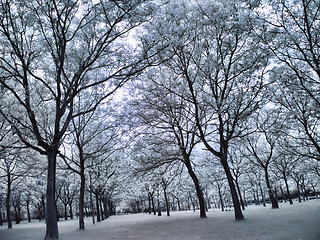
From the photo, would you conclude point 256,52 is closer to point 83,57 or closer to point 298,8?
point 298,8

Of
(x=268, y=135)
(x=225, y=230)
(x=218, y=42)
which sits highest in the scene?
(x=218, y=42)

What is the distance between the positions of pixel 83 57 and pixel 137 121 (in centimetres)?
590

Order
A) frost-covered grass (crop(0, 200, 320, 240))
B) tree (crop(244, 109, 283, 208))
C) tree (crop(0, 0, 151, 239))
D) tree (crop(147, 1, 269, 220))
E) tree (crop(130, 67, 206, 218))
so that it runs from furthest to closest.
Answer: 1. tree (crop(244, 109, 283, 208))
2. tree (crop(130, 67, 206, 218))
3. tree (crop(147, 1, 269, 220))
4. tree (crop(0, 0, 151, 239))
5. frost-covered grass (crop(0, 200, 320, 240))

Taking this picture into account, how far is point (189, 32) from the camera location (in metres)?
11.2

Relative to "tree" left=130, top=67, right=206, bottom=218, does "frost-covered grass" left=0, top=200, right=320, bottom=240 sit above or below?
below

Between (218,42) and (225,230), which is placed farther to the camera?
(218,42)

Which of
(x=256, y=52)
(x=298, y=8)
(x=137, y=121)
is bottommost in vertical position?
(x=137, y=121)

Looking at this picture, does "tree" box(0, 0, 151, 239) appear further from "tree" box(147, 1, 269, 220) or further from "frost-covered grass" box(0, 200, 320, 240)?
"frost-covered grass" box(0, 200, 320, 240)

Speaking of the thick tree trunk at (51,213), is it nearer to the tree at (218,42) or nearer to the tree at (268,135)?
the tree at (218,42)

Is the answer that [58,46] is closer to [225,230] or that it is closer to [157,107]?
[157,107]

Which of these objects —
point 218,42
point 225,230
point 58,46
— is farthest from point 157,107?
point 225,230

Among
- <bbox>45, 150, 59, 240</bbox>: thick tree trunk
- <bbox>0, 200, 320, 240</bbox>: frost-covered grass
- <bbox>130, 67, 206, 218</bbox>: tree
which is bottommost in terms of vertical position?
<bbox>0, 200, 320, 240</bbox>: frost-covered grass

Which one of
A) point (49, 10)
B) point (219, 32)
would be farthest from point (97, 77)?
point (219, 32)

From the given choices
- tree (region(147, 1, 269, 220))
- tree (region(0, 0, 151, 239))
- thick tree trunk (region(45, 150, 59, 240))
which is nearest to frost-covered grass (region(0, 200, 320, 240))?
thick tree trunk (region(45, 150, 59, 240))
